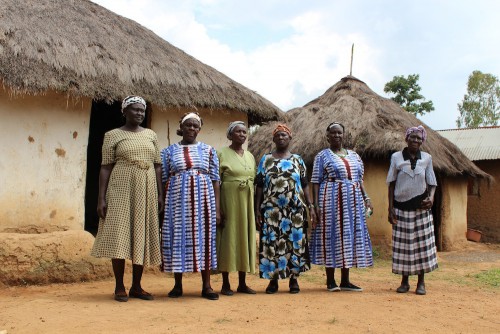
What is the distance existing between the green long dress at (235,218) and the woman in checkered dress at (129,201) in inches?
23.0

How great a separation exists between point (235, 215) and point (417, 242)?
5.97ft

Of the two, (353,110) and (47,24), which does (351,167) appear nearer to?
(47,24)

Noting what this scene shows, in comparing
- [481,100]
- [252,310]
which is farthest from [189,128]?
[481,100]

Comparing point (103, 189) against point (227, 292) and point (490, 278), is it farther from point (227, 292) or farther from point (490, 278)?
point (490, 278)

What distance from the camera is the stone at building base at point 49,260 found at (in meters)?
5.27

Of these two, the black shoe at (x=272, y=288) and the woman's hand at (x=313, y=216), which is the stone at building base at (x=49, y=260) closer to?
the black shoe at (x=272, y=288)

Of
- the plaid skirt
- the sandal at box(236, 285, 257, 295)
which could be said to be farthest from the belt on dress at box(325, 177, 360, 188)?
the sandal at box(236, 285, 257, 295)

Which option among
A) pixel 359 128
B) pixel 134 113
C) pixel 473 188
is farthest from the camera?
pixel 473 188

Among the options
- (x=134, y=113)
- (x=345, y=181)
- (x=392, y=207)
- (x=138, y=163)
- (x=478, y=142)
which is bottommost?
(x=392, y=207)

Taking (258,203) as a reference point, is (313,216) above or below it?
below

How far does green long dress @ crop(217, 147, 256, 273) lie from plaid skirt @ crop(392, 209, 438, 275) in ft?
5.00

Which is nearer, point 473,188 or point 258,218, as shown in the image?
point 258,218

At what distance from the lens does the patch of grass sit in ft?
21.5

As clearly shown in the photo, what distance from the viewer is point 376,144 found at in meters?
10.1
